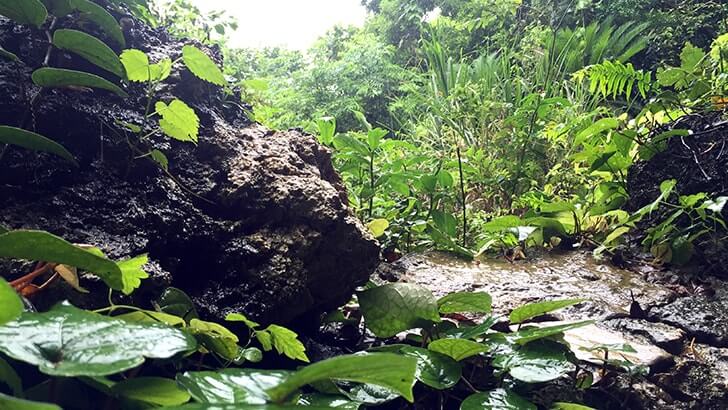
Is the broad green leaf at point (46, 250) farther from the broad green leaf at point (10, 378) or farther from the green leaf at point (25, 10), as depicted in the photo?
the green leaf at point (25, 10)

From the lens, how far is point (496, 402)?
2.73ft

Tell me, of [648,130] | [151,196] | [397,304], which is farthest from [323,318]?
[648,130]

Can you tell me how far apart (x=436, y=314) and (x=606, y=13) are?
6097mm

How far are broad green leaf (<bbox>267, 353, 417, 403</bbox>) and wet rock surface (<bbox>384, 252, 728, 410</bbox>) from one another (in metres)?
0.73

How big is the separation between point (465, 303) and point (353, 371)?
647 millimetres

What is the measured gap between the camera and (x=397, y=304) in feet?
3.41

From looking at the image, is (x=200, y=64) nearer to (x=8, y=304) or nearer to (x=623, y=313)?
(x=8, y=304)

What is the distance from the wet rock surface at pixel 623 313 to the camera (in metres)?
1.10

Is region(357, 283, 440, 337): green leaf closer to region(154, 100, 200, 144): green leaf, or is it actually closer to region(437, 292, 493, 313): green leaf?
region(437, 292, 493, 313): green leaf

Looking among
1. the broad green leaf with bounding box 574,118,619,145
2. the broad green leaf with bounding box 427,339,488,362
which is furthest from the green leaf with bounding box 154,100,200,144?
the broad green leaf with bounding box 574,118,619,145

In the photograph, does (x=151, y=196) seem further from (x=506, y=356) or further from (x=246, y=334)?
(x=506, y=356)

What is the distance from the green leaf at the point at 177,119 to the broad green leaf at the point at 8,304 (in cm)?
68

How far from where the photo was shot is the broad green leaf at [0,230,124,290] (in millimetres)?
514

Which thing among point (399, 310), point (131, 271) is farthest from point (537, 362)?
point (131, 271)
